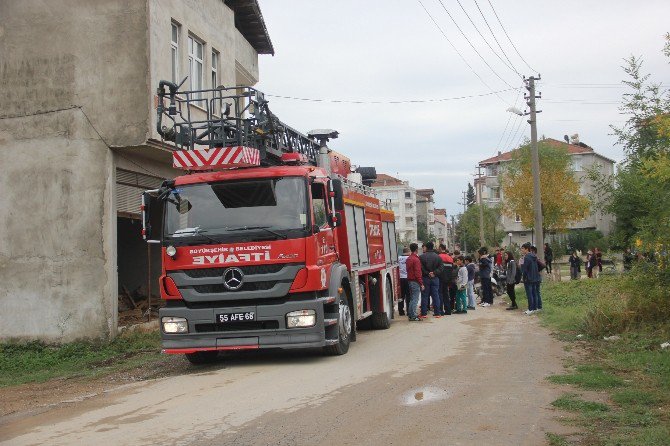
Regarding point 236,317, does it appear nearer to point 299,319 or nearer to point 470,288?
point 299,319

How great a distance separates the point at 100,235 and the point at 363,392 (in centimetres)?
889

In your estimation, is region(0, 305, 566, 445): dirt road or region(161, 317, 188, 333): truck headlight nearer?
region(0, 305, 566, 445): dirt road

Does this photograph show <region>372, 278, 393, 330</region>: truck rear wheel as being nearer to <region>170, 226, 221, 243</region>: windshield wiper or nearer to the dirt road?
the dirt road

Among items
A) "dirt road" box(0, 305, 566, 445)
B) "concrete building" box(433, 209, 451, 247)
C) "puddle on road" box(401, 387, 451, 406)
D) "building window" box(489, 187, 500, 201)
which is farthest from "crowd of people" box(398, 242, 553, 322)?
"concrete building" box(433, 209, 451, 247)

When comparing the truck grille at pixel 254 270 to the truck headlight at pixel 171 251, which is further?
the truck headlight at pixel 171 251

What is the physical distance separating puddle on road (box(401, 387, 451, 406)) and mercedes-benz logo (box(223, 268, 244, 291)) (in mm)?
3261

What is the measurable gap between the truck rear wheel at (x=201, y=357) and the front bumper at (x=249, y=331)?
40.8 inches

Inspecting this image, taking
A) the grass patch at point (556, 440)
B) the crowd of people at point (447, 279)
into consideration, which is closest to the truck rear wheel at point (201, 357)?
the crowd of people at point (447, 279)

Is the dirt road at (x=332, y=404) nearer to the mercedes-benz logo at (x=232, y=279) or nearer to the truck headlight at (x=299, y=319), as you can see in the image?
the truck headlight at (x=299, y=319)

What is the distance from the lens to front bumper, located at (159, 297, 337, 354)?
10.5 m

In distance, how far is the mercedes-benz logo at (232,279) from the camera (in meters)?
10.6

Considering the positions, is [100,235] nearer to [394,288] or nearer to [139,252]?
[139,252]

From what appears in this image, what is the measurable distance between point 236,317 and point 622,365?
5.36m

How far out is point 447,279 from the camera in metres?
19.7
